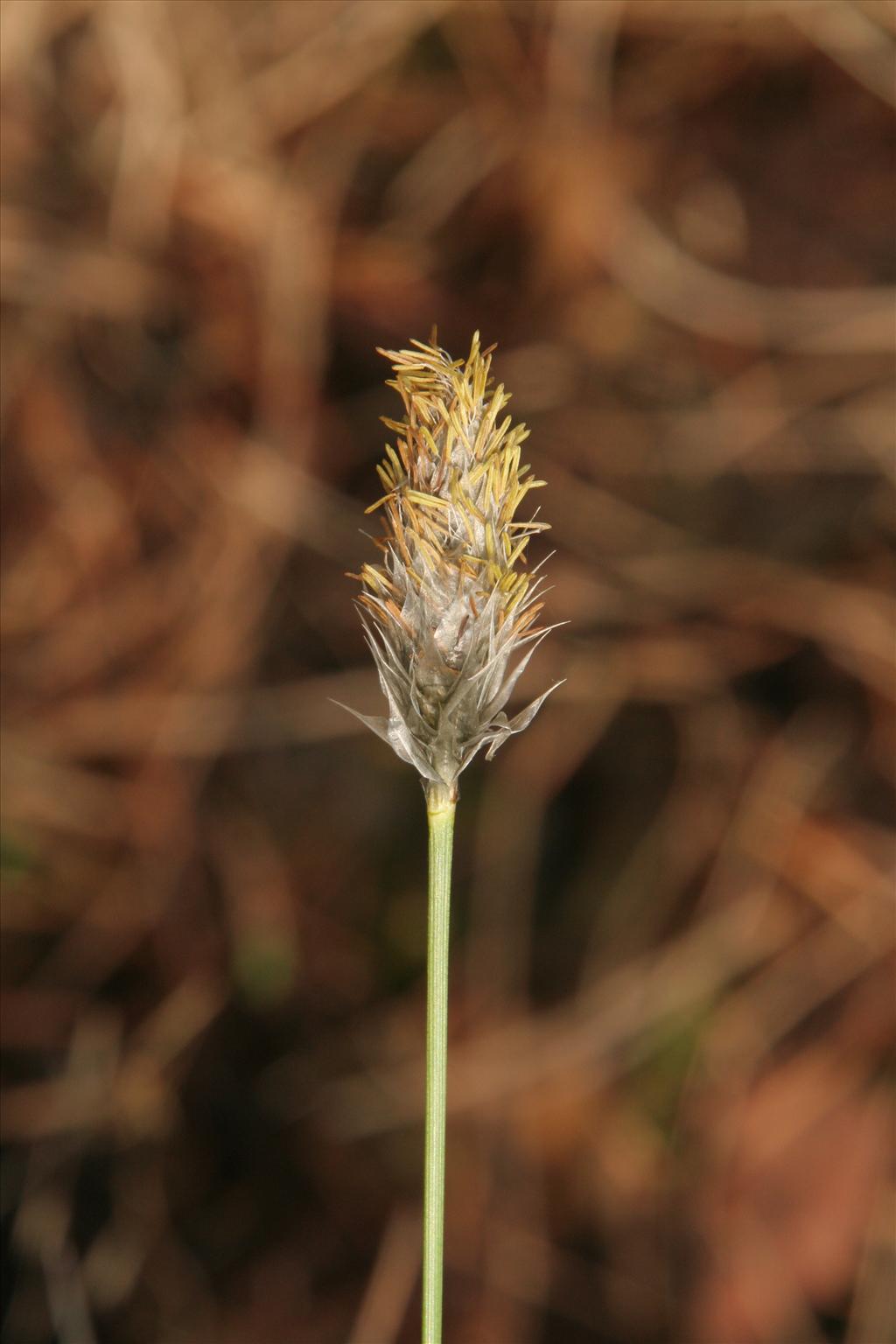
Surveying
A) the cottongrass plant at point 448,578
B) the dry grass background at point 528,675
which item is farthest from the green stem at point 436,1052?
the dry grass background at point 528,675

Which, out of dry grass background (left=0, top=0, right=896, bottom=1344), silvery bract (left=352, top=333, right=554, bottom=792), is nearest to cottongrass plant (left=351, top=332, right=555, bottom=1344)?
silvery bract (left=352, top=333, right=554, bottom=792)

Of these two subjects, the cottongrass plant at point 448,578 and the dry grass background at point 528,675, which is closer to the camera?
the cottongrass plant at point 448,578

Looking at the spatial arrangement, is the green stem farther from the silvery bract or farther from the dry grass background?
the dry grass background

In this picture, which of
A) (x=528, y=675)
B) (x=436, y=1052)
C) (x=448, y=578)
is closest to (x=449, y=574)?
(x=448, y=578)

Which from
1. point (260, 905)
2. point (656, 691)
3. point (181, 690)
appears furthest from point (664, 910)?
point (181, 690)

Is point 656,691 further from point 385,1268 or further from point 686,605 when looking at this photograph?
point 385,1268

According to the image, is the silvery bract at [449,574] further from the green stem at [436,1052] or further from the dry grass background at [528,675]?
the dry grass background at [528,675]

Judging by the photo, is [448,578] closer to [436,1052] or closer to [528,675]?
[436,1052]
